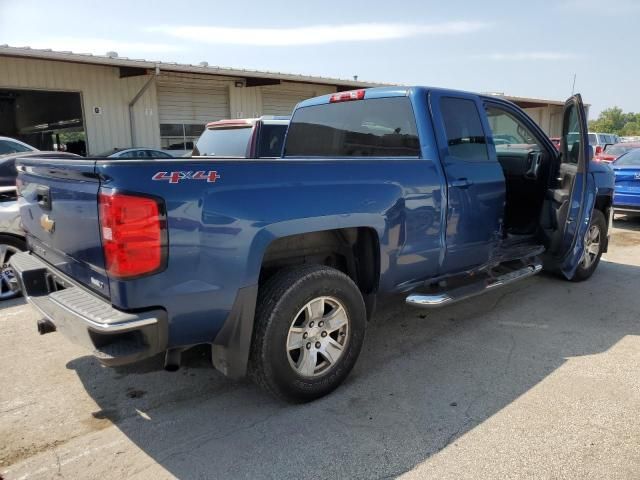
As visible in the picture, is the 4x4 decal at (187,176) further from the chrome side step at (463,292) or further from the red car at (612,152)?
the red car at (612,152)

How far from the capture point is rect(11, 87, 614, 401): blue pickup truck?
96.3 inches

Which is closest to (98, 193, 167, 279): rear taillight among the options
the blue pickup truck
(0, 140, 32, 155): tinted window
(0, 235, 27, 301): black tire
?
the blue pickup truck

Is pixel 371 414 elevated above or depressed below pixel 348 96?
below

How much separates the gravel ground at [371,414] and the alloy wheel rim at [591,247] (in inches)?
59.9

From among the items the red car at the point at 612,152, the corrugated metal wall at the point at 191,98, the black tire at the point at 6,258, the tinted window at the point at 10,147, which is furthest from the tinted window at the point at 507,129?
the corrugated metal wall at the point at 191,98

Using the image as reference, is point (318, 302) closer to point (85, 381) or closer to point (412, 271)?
point (412, 271)

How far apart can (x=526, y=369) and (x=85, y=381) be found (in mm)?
3142

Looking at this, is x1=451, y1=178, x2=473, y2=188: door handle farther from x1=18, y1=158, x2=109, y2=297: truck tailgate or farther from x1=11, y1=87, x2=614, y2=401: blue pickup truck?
x1=18, y1=158, x2=109, y2=297: truck tailgate

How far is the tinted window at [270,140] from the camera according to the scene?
686cm

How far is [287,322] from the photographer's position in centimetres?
295

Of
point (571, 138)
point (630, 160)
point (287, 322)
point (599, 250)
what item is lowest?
point (599, 250)

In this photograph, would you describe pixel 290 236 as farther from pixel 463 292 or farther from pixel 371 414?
pixel 463 292

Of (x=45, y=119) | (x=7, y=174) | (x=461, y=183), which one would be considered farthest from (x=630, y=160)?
(x=45, y=119)

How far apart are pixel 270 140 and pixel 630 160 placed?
752 cm
